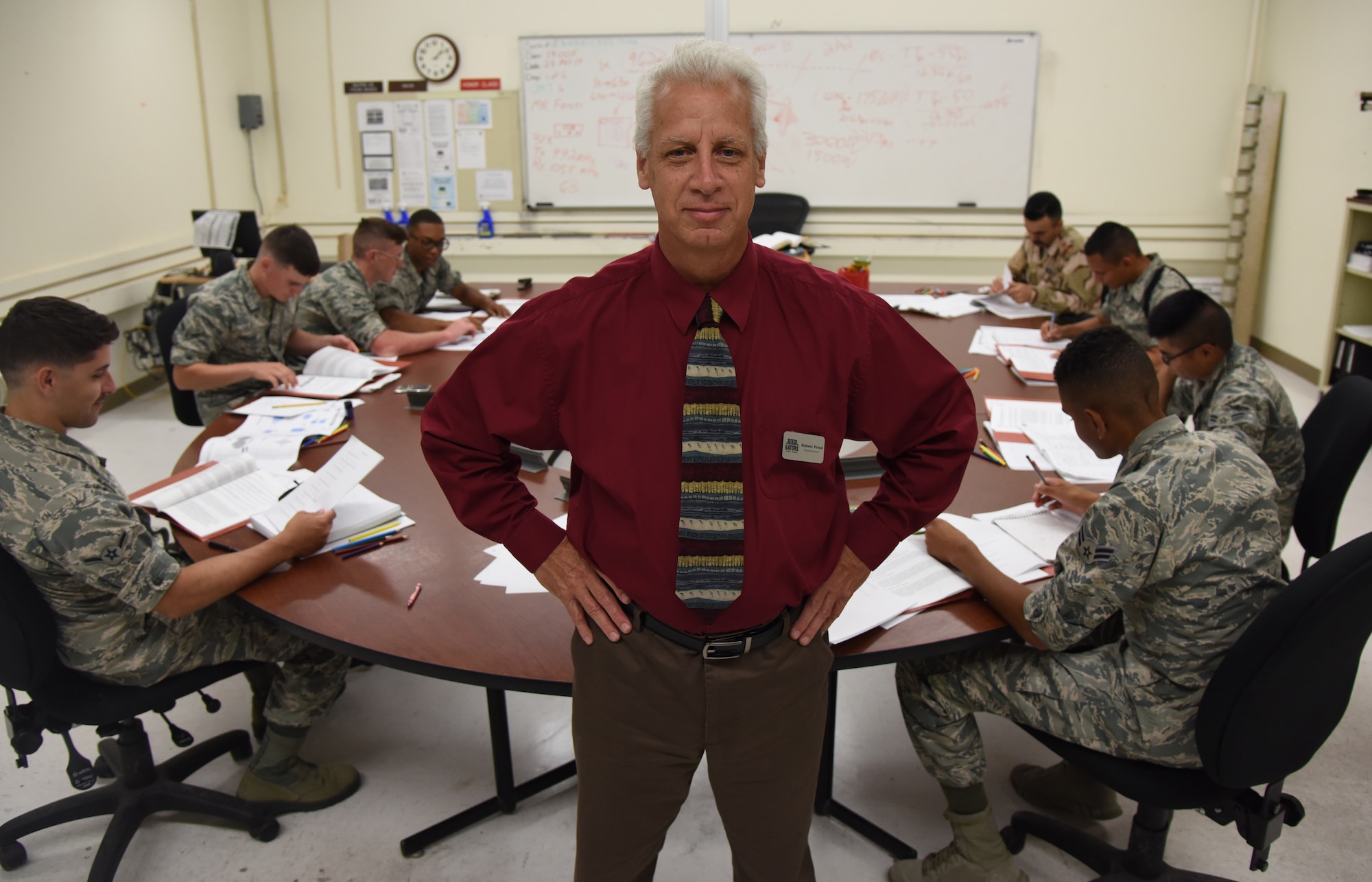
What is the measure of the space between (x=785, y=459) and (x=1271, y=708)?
0.93 meters

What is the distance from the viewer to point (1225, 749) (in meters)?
1.47

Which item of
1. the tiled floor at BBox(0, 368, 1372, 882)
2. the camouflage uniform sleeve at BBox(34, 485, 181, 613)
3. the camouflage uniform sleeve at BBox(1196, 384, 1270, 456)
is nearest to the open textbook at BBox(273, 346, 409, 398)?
the tiled floor at BBox(0, 368, 1372, 882)

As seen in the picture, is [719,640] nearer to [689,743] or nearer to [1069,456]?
[689,743]

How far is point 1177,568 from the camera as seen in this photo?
1557 mm

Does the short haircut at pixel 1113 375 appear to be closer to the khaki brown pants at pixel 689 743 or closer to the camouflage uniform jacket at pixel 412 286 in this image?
the khaki brown pants at pixel 689 743

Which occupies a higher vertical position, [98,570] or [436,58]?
[436,58]

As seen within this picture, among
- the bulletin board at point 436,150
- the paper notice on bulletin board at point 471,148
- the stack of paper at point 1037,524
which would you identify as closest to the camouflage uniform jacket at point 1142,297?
the stack of paper at point 1037,524

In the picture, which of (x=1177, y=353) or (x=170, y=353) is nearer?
(x=1177, y=353)

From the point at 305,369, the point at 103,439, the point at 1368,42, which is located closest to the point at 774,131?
the point at 1368,42

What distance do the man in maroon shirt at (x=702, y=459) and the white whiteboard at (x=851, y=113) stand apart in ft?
16.1

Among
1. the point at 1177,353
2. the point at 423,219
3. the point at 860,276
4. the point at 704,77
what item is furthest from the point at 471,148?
the point at 704,77

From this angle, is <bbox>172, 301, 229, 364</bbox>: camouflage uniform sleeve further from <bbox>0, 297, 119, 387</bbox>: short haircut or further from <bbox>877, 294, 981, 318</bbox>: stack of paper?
<bbox>877, 294, 981, 318</bbox>: stack of paper

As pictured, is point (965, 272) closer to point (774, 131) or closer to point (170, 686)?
point (774, 131)

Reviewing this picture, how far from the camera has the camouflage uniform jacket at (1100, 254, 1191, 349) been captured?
10.8 feet
